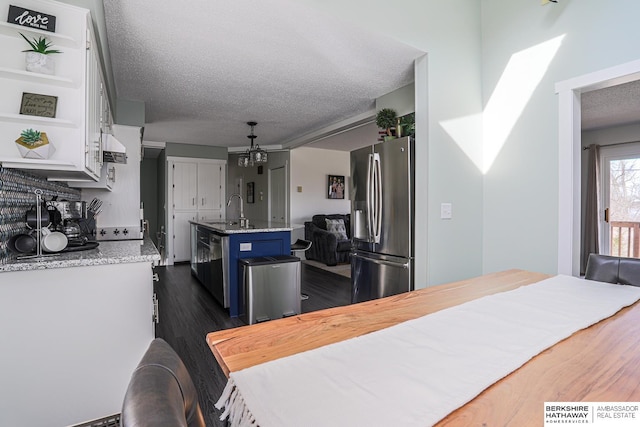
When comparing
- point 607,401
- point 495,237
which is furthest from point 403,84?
point 607,401

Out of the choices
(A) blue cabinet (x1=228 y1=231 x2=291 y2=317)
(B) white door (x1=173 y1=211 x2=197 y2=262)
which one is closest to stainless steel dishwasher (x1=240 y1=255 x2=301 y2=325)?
(A) blue cabinet (x1=228 y1=231 x2=291 y2=317)

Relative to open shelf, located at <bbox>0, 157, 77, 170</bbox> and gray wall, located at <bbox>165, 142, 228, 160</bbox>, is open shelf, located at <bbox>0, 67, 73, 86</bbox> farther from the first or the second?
gray wall, located at <bbox>165, 142, 228, 160</bbox>

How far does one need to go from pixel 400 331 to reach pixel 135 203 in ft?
11.4

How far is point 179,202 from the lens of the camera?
21.5ft

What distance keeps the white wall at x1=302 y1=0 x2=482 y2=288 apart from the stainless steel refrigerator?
0.10m

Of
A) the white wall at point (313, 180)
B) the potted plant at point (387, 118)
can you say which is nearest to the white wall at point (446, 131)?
the potted plant at point (387, 118)

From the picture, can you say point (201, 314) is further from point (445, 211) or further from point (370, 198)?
point (445, 211)

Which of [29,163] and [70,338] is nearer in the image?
[29,163]

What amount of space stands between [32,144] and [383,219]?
2406 mm

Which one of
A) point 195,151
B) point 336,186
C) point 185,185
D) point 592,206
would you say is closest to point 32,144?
point 185,185

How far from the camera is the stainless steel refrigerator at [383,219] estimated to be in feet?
8.83

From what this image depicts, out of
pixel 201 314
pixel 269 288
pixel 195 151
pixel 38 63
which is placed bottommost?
pixel 201 314

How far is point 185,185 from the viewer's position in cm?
661

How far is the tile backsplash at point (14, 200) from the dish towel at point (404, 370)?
5.42ft
